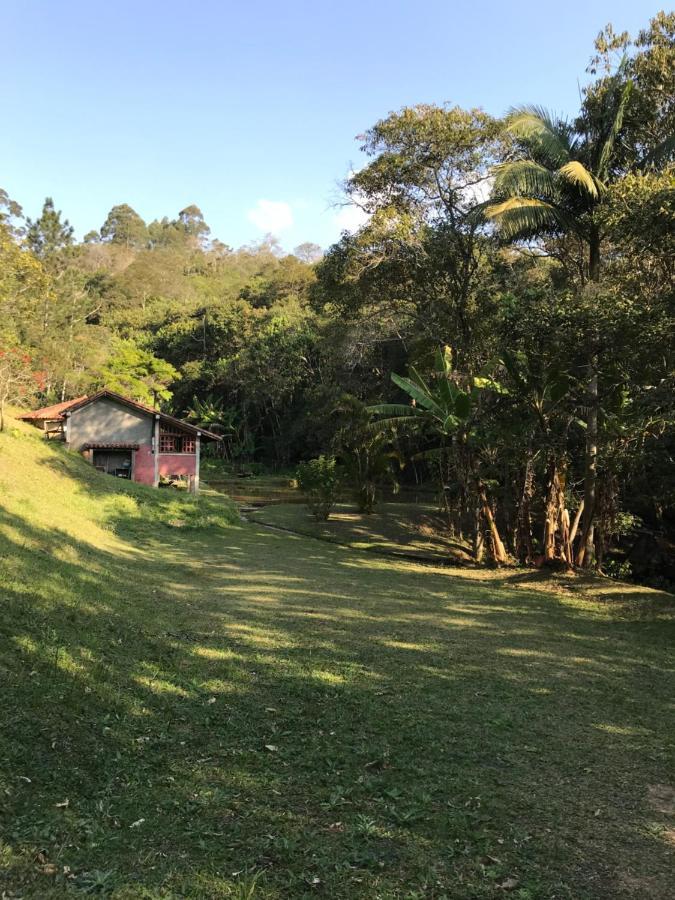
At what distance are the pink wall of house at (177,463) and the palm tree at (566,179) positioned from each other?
20.8m

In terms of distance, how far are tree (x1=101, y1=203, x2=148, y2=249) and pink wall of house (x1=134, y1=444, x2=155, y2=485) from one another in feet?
272

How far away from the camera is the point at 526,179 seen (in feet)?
39.4

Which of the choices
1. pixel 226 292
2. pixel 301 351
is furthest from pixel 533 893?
pixel 226 292

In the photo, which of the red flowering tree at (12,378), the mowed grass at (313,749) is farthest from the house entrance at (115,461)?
the mowed grass at (313,749)

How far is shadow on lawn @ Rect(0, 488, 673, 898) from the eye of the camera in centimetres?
299

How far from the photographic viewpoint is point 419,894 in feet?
9.25

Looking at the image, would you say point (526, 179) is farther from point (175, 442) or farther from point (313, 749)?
point (175, 442)

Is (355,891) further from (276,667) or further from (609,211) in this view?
(609,211)

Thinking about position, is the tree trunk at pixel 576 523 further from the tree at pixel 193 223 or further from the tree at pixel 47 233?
the tree at pixel 193 223

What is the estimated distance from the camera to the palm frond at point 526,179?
11969 mm

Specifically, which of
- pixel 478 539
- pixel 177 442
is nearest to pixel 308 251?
pixel 177 442

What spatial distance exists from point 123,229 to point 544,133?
102 meters

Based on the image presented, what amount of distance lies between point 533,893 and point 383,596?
310 inches

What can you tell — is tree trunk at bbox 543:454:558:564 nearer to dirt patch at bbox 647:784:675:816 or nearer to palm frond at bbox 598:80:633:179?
palm frond at bbox 598:80:633:179
